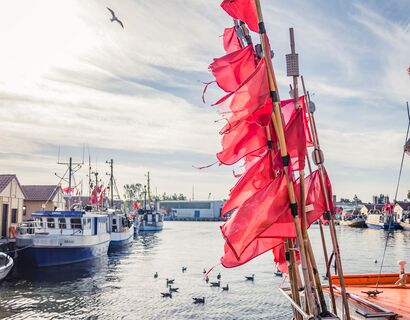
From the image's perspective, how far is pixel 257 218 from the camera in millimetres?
6469

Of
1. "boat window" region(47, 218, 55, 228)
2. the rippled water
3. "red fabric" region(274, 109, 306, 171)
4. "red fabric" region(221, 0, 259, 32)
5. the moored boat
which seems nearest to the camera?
"red fabric" region(274, 109, 306, 171)

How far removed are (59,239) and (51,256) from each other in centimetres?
165

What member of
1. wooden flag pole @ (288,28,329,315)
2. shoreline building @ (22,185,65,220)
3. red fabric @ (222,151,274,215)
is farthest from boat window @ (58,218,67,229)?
wooden flag pole @ (288,28,329,315)

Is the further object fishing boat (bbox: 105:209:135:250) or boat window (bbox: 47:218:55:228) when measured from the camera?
fishing boat (bbox: 105:209:135:250)

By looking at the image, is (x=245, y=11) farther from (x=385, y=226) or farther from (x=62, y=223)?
(x=385, y=226)

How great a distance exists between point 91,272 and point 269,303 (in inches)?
724

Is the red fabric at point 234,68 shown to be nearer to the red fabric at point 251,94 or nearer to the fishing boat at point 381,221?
the red fabric at point 251,94

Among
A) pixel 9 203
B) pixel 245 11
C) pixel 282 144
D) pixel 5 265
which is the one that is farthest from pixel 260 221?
pixel 9 203

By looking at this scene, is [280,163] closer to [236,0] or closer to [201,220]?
[236,0]

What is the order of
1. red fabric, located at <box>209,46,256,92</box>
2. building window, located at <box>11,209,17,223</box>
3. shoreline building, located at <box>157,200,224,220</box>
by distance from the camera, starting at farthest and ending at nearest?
1. shoreline building, located at <box>157,200,224,220</box>
2. building window, located at <box>11,209,17,223</box>
3. red fabric, located at <box>209,46,256,92</box>

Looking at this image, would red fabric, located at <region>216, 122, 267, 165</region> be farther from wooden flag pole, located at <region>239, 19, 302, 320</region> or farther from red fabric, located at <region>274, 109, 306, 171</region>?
red fabric, located at <region>274, 109, 306, 171</region>

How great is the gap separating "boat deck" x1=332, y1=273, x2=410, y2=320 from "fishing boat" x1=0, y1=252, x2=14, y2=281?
2615 centimetres

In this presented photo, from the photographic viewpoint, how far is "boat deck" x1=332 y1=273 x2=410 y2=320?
337 inches

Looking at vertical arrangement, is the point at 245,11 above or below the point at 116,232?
above
